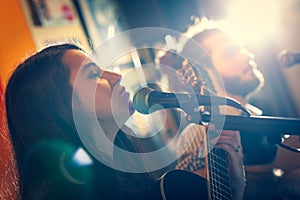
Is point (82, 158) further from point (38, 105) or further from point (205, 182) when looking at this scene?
point (205, 182)

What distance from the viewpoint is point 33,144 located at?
1180mm

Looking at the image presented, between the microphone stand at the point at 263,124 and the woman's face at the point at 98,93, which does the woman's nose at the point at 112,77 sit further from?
the microphone stand at the point at 263,124

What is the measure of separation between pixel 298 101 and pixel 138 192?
6.91 ft

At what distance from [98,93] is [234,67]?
1.36m

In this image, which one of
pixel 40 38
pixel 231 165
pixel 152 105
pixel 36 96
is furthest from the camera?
pixel 40 38

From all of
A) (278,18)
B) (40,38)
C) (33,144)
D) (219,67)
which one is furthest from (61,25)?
(33,144)

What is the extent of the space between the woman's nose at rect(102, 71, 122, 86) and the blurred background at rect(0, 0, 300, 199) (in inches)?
64.1

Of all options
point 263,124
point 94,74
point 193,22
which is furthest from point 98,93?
point 193,22

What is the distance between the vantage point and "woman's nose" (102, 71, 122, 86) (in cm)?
128

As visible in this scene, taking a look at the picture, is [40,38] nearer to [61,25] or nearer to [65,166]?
[61,25]

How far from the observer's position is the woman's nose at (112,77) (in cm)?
128

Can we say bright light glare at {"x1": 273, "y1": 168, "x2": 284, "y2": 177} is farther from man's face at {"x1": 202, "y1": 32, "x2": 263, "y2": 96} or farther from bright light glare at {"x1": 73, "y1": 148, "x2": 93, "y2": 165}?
bright light glare at {"x1": 73, "y1": 148, "x2": 93, "y2": 165}

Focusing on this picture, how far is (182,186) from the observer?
1.28 meters

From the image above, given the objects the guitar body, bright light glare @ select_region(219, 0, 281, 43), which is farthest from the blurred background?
the guitar body
